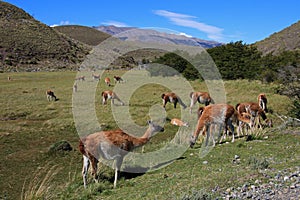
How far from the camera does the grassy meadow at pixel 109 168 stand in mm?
7000

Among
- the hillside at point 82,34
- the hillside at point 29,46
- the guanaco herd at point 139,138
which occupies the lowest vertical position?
the guanaco herd at point 139,138

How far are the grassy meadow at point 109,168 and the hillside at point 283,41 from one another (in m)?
39.8

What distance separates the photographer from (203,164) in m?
8.76

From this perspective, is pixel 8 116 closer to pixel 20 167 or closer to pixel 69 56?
pixel 20 167

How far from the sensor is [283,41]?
62469mm

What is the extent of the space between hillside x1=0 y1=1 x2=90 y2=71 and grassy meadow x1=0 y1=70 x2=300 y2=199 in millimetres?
40748

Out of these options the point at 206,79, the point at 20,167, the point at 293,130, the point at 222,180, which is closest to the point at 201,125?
the point at 293,130

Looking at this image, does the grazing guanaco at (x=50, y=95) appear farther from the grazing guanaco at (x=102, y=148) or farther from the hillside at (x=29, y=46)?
the hillside at (x=29, y=46)

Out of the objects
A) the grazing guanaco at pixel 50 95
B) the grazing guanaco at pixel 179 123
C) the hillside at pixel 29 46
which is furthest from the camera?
the hillside at pixel 29 46

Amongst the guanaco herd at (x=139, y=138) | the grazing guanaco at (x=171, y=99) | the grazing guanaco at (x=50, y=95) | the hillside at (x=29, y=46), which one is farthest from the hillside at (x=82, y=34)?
the guanaco herd at (x=139, y=138)

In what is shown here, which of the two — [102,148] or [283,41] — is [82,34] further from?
[102,148]

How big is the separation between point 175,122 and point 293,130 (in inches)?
260

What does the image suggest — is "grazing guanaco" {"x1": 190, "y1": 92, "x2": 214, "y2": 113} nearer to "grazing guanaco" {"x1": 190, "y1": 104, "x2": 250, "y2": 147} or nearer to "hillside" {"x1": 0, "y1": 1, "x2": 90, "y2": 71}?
"grazing guanaco" {"x1": 190, "y1": 104, "x2": 250, "y2": 147}

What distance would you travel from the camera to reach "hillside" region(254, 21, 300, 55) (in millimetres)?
58519
